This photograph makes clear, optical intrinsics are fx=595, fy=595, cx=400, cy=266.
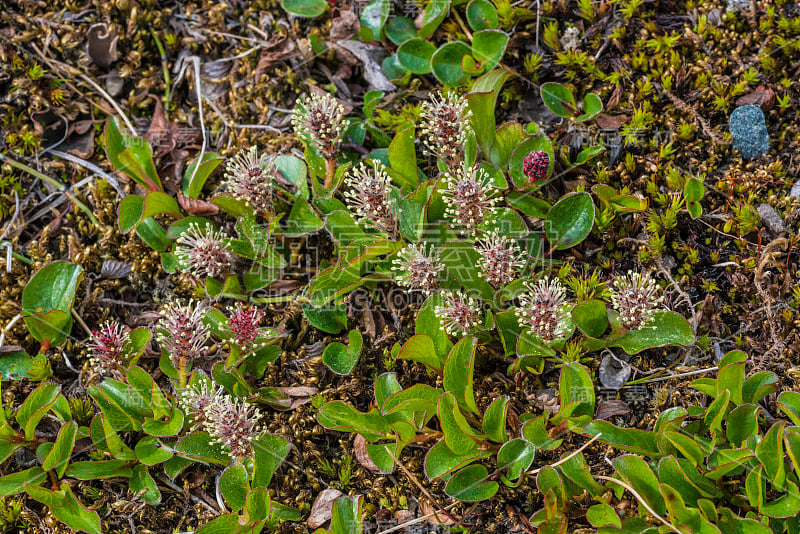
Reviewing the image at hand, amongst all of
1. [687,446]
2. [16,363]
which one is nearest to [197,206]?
[16,363]

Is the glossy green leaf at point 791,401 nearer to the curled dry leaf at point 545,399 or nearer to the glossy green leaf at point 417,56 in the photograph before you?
the curled dry leaf at point 545,399

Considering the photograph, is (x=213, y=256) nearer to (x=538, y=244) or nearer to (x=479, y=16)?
(x=538, y=244)

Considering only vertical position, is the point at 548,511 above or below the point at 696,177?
below

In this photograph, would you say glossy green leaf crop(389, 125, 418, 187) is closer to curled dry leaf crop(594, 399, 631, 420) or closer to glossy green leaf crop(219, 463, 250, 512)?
curled dry leaf crop(594, 399, 631, 420)

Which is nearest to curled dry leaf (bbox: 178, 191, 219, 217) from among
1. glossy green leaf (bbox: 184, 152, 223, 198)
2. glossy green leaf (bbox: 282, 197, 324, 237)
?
glossy green leaf (bbox: 184, 152, 223, 198)

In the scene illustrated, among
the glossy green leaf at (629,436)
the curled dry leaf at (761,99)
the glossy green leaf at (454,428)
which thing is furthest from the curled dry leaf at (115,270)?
the curled dry leaf at (761,99)

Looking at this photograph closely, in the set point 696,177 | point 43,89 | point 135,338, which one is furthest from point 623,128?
point 43,89
